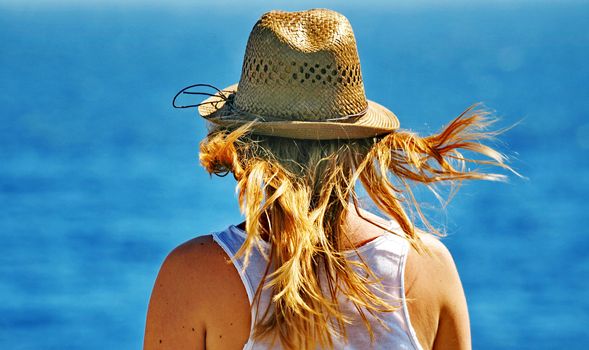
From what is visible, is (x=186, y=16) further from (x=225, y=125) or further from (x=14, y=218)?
(x=225, y=125)

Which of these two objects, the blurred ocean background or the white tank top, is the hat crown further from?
the blurred ocean background

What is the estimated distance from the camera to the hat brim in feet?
4.82

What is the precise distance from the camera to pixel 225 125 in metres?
1.55

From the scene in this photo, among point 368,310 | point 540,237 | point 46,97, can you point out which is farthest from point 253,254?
point 46,97

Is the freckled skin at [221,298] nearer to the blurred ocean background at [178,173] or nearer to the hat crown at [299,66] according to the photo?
the hat crown at [299,66]

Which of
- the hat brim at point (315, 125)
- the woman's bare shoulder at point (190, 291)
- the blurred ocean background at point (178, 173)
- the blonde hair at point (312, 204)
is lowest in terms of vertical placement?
the woman's bare shoulder at point (190, 291)

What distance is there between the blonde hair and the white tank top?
14 millimetres

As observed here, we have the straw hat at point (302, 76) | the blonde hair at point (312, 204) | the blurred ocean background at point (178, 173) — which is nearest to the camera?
the blonde hair at point (312, 204)

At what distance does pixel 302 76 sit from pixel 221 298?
0.40 meters

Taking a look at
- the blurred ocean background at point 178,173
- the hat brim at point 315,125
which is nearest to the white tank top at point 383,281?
the hat brim at point 315,125

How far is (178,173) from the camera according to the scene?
27.9 ft

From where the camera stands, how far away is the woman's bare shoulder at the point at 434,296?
1.45 metres

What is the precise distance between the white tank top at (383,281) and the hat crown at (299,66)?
0.79 ft

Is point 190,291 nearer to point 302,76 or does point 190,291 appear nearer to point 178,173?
point 302,76
